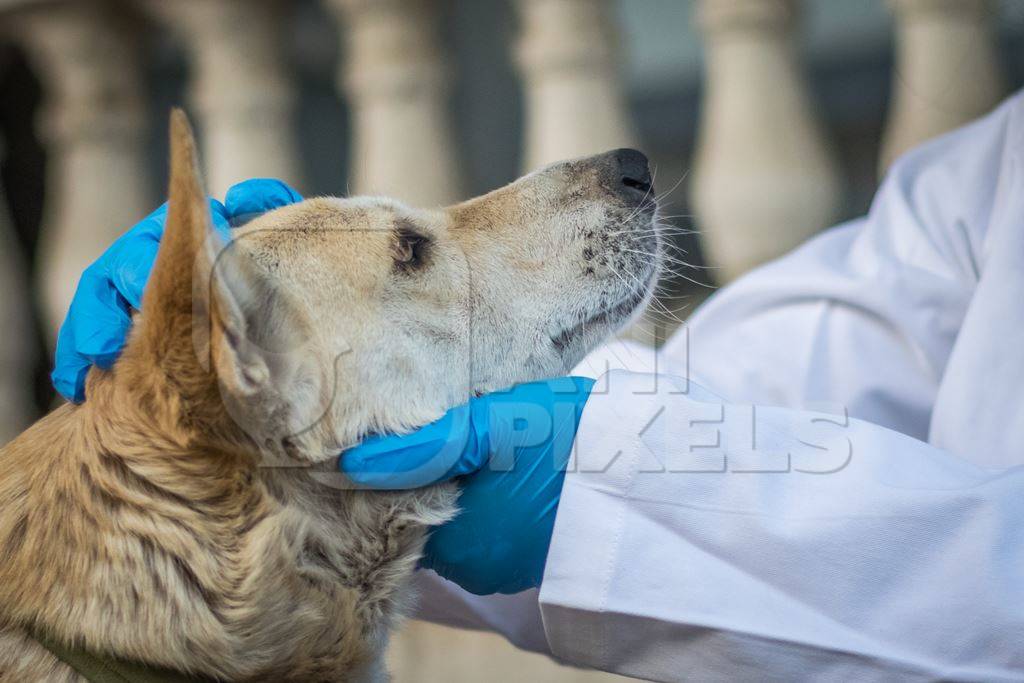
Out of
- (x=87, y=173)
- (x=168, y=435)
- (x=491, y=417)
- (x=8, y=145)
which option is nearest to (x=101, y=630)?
(x=168, y=435)

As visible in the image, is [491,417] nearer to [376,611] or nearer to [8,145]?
[376,611]

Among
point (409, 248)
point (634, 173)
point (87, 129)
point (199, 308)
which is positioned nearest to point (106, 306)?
point (199, 308)

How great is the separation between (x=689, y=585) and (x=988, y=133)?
963 mm

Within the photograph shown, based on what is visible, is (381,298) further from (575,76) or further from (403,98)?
(403,98)

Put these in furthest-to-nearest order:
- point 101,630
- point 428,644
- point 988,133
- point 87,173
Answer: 1. point 87,173
2. point 428,644
3. point 988,133
4. point 101,630

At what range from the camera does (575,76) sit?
85.8 inches

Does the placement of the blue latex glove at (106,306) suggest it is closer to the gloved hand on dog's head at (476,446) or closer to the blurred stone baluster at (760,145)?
the gloved hand on dog's head at (476,446)

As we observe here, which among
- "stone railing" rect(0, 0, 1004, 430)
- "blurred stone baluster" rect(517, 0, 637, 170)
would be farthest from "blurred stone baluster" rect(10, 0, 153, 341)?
"blurred stone baluster" rect(517, 0, 637, 170)

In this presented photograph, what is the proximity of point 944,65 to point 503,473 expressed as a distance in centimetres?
137

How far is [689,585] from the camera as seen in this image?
3.59 feet

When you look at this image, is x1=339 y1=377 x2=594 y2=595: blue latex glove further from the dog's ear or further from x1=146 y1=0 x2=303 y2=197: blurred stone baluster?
x1=146 y1=0 x2=303 y2=197: blurred stone baluster

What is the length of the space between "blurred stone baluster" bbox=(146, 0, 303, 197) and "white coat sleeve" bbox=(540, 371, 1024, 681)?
1.63 m

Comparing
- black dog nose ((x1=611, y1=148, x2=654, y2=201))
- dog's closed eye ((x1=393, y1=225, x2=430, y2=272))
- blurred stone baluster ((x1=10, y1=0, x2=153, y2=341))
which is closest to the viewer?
dog's closed eye ((x1=393, y1=225, x2=430, y2=272))

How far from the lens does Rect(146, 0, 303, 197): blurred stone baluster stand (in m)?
2.42
